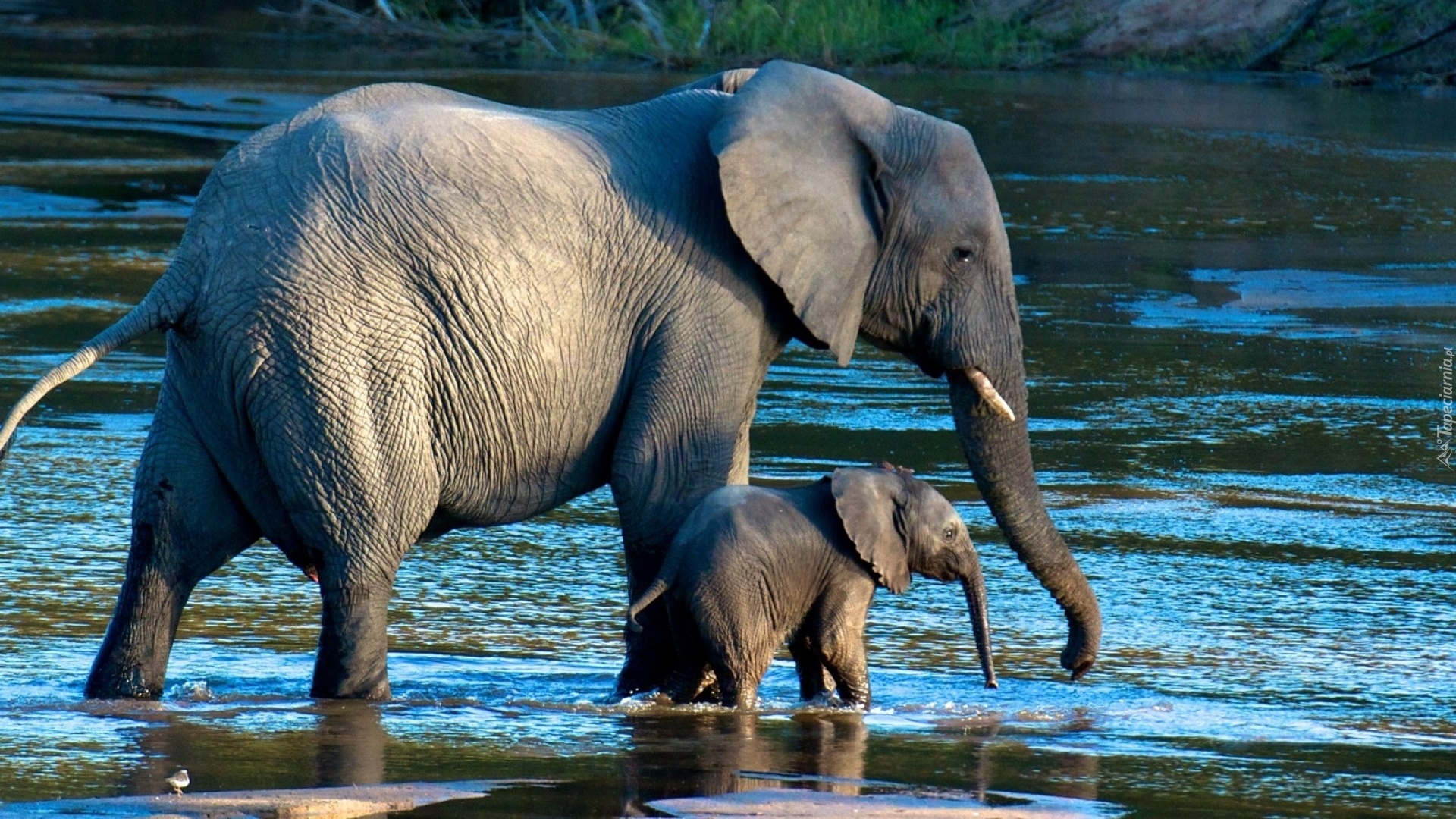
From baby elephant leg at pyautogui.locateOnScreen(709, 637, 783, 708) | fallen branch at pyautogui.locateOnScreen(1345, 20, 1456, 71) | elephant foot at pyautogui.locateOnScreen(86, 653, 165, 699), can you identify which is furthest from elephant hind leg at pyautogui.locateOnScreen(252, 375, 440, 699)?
fallen branch at pyautogui.locateOnScreen(1345, 20, 1456, 71)

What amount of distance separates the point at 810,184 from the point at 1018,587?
2.00m

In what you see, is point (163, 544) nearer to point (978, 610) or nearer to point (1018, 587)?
point (978, 610)

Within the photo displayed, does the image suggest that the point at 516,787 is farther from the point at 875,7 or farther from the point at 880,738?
the point at 875,7

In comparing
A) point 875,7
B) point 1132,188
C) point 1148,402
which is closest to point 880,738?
point 1148,402

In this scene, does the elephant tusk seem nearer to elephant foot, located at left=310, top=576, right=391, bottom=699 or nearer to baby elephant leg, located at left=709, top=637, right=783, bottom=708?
baby elephant leg, located at left=709, top=637, right=783, bottom=708

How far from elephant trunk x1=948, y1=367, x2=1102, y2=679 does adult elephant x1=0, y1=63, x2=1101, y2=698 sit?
2 centimetres

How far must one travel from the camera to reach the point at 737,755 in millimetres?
6043

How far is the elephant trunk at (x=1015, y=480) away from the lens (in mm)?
7305

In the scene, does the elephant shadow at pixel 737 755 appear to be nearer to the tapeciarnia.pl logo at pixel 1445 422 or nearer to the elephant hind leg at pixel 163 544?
the elephant hind leg at pixel 163 544

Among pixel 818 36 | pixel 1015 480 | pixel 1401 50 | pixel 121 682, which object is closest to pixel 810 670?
pixel 1015 480

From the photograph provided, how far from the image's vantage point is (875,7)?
100.0ft

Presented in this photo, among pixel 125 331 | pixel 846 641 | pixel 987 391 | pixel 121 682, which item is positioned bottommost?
pixel 121 682

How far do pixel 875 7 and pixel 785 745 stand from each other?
82.0ft

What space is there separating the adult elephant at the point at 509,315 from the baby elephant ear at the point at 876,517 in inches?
14.0
